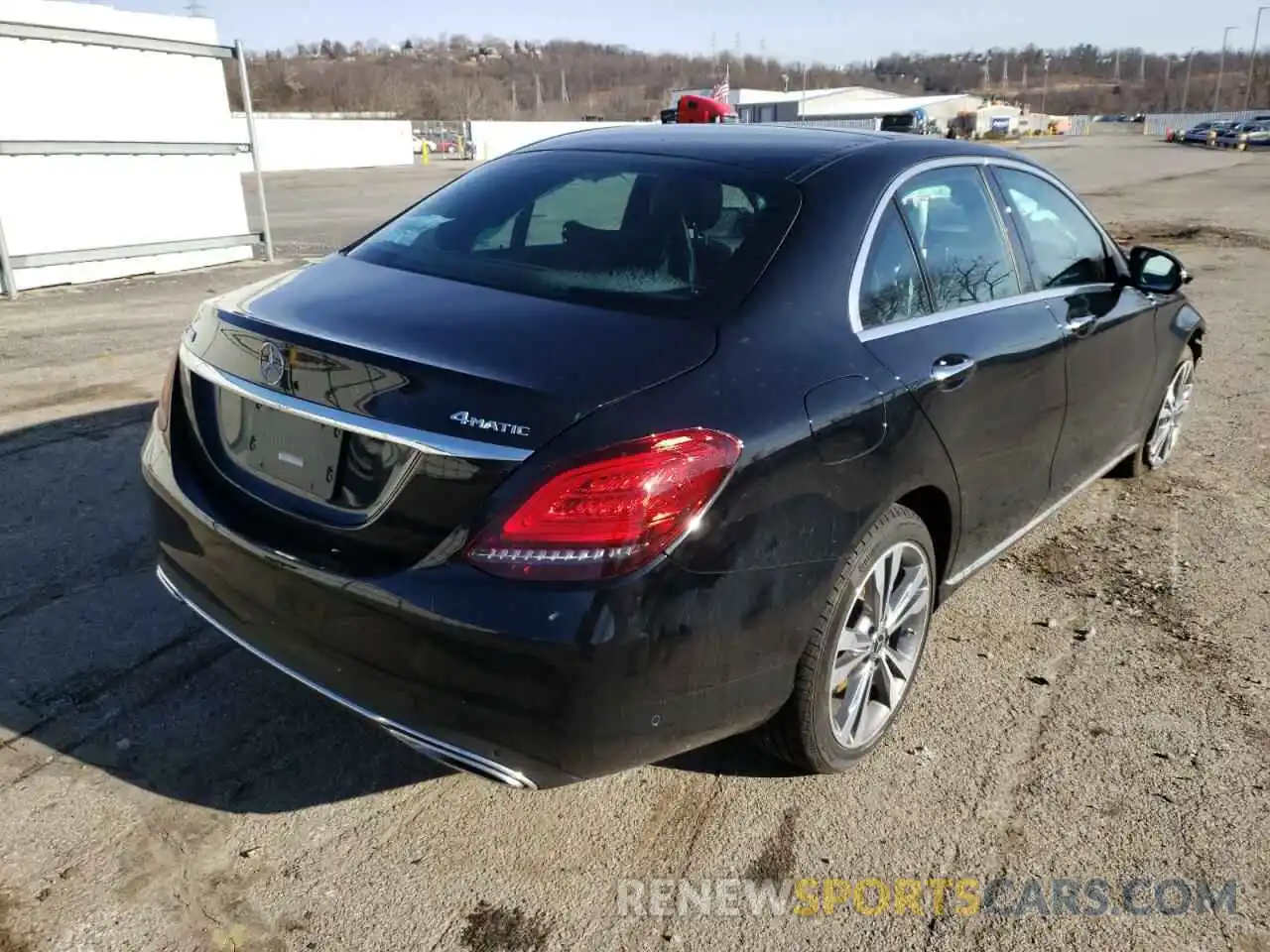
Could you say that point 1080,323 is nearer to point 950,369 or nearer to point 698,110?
point 950,369

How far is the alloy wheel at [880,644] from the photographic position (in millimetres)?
2766

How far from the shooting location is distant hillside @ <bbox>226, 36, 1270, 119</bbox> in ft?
354

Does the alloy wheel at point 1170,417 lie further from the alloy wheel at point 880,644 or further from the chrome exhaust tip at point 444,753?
the chrome exhaust tip at point 444,753

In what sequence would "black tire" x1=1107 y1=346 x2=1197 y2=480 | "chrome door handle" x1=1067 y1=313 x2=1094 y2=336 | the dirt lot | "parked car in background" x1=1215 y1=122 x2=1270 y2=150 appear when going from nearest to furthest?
the dirt lot < "chrome door handle" x1=1067 y1=313 x2=1094 y2=336 < "black tire" x1=1107 y1=346 x2=1197 y2=480 < "parked car in background" x1=1215 y1=122 x2=1270 y2=150

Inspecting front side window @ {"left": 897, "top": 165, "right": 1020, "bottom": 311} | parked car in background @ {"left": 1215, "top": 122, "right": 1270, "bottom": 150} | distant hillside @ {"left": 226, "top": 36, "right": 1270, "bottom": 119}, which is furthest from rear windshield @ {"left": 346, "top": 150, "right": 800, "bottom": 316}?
distant hillside @ {"left": 226, "top": 36, "right": 1270, "bottom": 119}

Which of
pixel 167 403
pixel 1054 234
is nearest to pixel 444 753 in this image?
pixel 167 403

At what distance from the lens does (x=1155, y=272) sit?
14.6 feet

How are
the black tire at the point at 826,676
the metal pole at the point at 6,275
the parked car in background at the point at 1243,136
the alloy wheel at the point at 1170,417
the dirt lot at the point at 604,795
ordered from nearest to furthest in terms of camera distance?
the dirt lot at the point at 604,795 < the black tire at the point at 826,676 < the alloy wheel at the point at 1170,417 < the metal pole at the point at 6,275 < the parked car in background at the point at 1243,136

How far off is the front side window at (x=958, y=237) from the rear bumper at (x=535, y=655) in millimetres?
1258

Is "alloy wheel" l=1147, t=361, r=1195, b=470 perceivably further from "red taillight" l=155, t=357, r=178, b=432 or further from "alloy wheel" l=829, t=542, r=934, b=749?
"red taillight" l=155, t=357, r=178, b=432

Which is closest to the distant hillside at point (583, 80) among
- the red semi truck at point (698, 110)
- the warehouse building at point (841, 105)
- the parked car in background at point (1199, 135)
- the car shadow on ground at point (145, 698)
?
the warehouse building at point (841, 105)

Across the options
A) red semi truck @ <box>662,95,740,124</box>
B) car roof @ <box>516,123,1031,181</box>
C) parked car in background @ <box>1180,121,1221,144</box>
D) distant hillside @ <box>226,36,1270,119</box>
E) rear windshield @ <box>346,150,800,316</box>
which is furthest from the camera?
distant hillside @ <box>226,36,1270,119</box>

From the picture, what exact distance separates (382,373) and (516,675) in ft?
2.40

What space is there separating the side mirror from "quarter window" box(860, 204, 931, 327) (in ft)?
6.08
